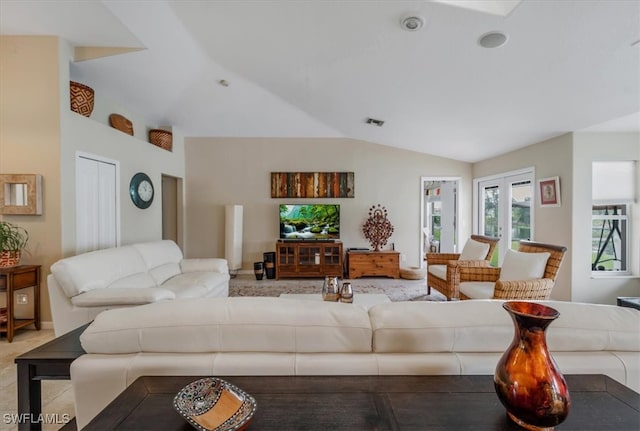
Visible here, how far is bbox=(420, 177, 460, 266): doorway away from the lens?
5770 millimetres

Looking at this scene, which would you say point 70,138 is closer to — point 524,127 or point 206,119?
point 206,119

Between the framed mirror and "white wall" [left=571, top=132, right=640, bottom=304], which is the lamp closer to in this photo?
the framed mirror

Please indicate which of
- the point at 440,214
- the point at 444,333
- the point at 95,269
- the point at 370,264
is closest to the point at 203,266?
the point at 95,269

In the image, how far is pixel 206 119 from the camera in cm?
510

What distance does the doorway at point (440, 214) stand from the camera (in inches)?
227

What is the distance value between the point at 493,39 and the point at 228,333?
2.67 m

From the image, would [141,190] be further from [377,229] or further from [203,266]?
[377,229]

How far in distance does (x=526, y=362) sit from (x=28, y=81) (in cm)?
453

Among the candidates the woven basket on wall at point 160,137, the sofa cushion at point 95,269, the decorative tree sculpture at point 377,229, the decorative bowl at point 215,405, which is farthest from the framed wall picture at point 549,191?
the woven basket on wall at point 160,137

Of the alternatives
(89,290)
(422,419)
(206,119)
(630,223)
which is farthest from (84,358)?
(630,223)

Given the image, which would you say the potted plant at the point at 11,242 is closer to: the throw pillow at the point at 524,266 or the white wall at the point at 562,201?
the throw pillow at the point at 524,266

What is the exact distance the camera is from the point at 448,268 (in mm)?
3504

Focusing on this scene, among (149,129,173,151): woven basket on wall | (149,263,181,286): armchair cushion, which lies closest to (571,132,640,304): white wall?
(149,263,181,286): armchair cushion

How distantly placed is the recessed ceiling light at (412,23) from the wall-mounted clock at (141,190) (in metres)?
3.92
